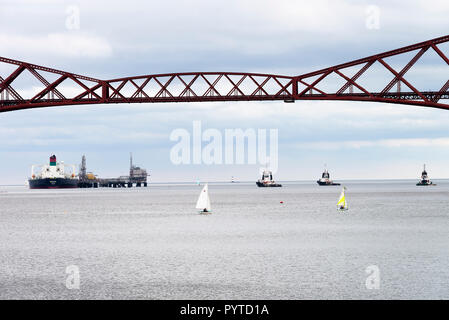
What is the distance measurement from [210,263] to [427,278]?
11551 millimetres

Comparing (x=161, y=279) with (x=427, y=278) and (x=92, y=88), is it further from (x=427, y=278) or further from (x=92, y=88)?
(x=92, y=88)

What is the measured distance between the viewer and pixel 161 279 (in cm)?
3056

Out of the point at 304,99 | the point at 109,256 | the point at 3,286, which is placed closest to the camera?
the point at 3,286

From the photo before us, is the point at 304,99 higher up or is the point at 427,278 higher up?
the point at 304,99

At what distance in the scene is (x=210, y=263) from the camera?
36.0 m
